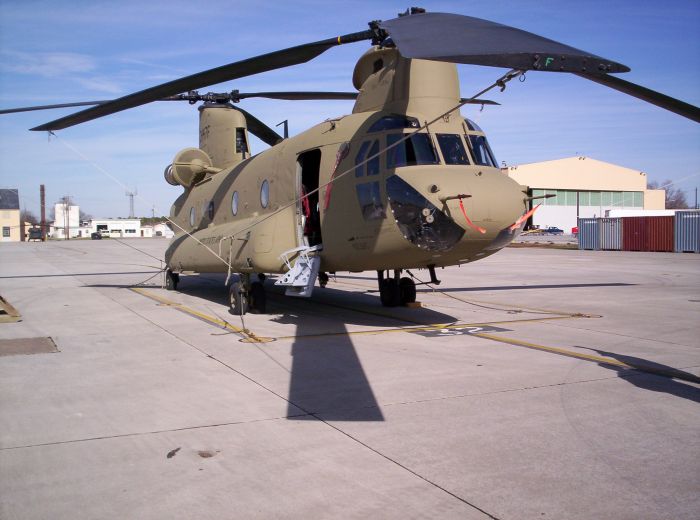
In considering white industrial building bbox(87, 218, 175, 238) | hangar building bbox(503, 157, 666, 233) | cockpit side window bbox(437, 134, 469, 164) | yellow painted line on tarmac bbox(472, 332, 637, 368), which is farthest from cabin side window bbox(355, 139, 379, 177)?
white industrial building bbox(87, 218, 175, 238)

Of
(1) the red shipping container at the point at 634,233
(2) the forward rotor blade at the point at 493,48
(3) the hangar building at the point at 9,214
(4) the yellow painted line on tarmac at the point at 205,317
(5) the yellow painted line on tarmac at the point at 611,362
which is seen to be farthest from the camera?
(3) the hangar building at the point at 9,214

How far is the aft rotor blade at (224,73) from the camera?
8.95 meters

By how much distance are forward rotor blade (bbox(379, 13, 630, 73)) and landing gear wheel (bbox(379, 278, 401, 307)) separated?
8.05m

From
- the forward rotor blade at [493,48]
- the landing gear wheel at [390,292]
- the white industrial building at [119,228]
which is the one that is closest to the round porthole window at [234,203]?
the landing gear wheel at [390,292]

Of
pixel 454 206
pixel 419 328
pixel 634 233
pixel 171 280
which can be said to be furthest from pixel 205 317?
pixel 634 233

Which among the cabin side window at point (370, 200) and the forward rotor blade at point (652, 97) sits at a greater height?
the forward rotor blade at point (652, 97)

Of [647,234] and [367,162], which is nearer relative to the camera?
[367,162]

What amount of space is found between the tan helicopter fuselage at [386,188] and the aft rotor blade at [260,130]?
15.3ft

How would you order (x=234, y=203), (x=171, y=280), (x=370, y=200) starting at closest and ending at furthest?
(x=370, y=200) → (x=234, y=203) → (x=171, y=280)

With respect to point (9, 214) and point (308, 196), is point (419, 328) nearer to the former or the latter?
point (308, 196)

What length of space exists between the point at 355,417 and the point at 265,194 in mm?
8171

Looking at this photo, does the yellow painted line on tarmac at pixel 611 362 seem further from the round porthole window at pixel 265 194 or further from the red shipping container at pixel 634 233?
the red shipping container at pixel 634 233

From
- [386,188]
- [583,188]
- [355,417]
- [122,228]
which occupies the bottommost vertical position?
[355,417]

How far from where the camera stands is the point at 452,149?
1023 cm
